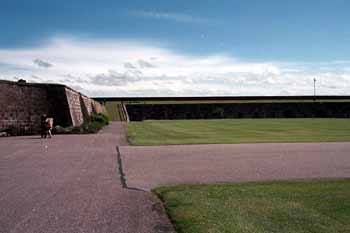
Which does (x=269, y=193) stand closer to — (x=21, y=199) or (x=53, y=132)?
(x=21, y=199)

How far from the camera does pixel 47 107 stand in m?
26.5

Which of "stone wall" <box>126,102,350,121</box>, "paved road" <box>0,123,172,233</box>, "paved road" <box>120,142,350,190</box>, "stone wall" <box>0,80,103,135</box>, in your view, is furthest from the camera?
"stone wall" <box>126,102,350,121</box>

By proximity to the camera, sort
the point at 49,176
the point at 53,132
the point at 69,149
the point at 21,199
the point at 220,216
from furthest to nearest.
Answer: the point at 53,132, the point at 69,149, the point at 49,176, the point at 21,199, the point at 220,216

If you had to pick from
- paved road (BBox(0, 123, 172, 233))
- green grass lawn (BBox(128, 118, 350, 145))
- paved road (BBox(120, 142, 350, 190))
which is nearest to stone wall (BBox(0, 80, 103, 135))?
green grass lawn (BBox(128, 118, 350, 145))

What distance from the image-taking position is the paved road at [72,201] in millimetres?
5496

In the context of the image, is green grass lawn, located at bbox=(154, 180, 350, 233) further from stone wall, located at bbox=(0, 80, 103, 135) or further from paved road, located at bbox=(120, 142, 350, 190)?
stone wall, located at bbox=(0, 80, 103, 135)

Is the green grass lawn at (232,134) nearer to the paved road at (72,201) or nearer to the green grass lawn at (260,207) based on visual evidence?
the paved road at (72,201)

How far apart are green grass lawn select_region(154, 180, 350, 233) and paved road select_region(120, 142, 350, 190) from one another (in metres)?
1.02

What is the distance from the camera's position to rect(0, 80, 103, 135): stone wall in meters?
24.4

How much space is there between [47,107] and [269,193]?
21.6 metres

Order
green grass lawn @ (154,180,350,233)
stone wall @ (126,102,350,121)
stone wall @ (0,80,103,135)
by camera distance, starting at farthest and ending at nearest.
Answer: stone wall @ (126,102,350,121) < stone wall @ (0,80,103,135) < green grass lawn @ (154,180,350,233)

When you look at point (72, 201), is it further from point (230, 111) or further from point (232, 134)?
point (230, 111)

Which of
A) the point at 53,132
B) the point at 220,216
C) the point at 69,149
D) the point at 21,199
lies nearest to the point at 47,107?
the point at 53,132

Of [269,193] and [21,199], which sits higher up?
[21,199]
